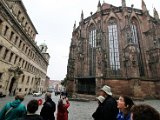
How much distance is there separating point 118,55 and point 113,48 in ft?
5.87

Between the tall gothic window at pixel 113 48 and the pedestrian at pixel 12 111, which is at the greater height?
the tall gothic window at pixel 113 48

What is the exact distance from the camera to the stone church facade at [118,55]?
20422 mm

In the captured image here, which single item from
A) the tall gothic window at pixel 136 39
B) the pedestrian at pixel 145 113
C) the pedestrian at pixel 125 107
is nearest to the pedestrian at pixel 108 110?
the pedestrian at pixel 125 107

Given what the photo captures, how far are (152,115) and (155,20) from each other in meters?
31.0

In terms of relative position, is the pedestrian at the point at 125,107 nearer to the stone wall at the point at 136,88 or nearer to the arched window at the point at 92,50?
the stone wall at the point at 136,88

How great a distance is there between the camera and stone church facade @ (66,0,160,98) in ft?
67.0

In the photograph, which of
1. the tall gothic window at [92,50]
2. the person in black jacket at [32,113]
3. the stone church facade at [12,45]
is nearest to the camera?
the person in black jacket at [32,113]

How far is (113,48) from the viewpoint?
2519 centimetres

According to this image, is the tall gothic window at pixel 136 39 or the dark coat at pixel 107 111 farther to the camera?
the tall gothic window at pixel 136 39

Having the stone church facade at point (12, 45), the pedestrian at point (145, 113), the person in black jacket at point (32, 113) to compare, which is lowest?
the person in black jacket at point (32, 113)

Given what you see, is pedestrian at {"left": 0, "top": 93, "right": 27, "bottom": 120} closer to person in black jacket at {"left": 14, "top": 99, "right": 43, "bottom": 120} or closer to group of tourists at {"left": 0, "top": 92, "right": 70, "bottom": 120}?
group of tourists at {"left": 0, "top": 92, "right": 70, "bottom": 120}

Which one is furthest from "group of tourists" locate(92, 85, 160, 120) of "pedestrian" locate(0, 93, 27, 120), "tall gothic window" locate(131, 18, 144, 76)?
"tall gothic window" locate(131, 18, 144, 76)

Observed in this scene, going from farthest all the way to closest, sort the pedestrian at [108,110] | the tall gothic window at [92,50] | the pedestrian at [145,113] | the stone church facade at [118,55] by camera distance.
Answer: the tall gothic window at [92,50], the stone church facade at [118,55], the pedestrian at [108,110], the pedestrian at [145,113]

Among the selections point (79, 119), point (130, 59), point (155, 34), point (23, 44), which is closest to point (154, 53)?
point (155, 34)
